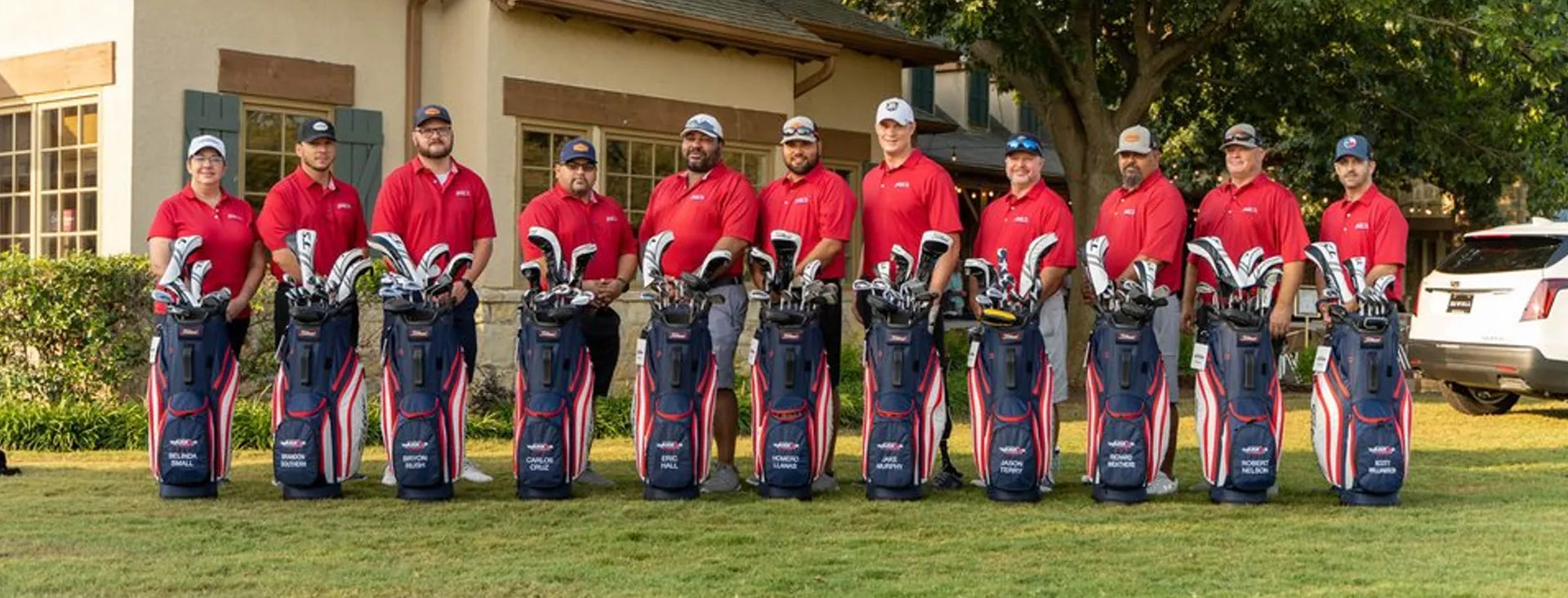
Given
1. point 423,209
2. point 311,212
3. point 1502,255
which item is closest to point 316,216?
point 311,212

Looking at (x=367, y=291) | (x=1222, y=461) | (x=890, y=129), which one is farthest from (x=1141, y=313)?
(x=367, y=291)

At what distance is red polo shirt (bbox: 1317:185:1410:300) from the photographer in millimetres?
7812

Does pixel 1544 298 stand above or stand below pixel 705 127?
below

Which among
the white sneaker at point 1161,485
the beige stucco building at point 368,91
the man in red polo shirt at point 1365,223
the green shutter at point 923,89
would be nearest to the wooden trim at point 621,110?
the beige stucco building at point 368,91

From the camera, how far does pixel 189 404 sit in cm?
740

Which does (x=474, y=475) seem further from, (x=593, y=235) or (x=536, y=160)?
(x=536, y=160)

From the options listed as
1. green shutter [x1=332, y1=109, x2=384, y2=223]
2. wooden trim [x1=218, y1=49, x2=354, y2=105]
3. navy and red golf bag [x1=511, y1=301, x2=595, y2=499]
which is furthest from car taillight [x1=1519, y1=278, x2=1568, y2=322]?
wooden trim [x1=218, y1=49, x2=354, y2=105]

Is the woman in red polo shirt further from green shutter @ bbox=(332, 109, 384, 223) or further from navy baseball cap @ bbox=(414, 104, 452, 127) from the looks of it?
green shutter @ bbox=(332, 109, 384, 223)

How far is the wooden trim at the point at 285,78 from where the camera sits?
1165 centimetres

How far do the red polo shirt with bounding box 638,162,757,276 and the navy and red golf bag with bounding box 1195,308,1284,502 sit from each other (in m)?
Answer: 2.13

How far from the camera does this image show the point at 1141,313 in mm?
7547

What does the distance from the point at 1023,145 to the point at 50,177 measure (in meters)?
7.20

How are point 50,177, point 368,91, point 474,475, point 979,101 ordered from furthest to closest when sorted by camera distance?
point 979,101
point 368,91
point 50,177
point 474,475

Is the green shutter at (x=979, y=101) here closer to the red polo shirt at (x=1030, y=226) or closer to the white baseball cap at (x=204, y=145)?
the red polo shirt at (x=1030, y=226)
